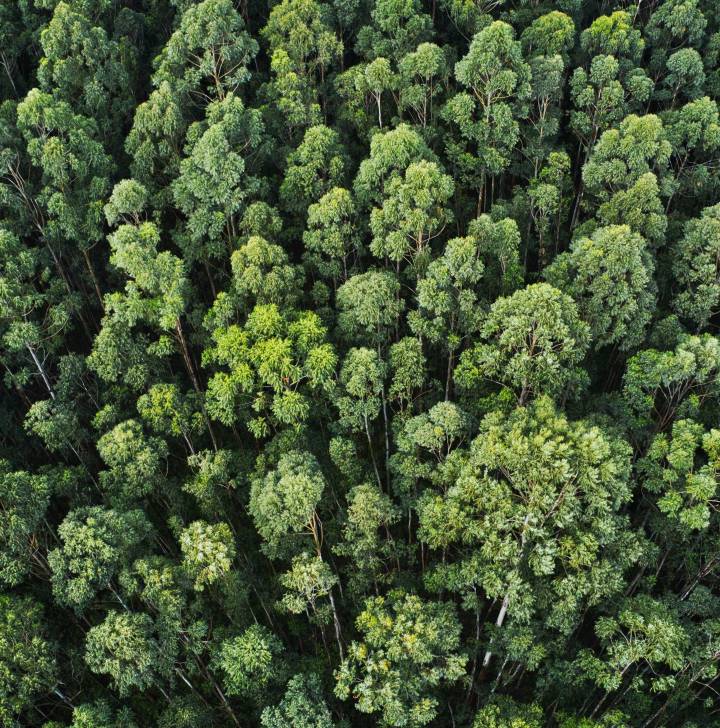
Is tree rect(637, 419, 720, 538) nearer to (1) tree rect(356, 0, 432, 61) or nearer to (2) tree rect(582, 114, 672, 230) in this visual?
(2) tree rect(582, 114, 672, 230)

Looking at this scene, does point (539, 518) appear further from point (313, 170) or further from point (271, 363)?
point (313, 170)

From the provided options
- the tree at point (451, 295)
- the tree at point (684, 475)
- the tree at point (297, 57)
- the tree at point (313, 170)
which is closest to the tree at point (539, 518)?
the tree at point (684, 475)

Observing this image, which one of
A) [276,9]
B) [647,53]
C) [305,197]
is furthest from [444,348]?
[647,53]

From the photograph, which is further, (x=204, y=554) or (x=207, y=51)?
(x=207, y=51)

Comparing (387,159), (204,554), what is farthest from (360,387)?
(387,159)

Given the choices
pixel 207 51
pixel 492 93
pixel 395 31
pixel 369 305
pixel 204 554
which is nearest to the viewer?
pixel 204 554

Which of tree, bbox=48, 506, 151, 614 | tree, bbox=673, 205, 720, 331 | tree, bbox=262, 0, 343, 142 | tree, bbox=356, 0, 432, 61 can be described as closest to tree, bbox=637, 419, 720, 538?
tree, bbox=673, 205, 720, 331
